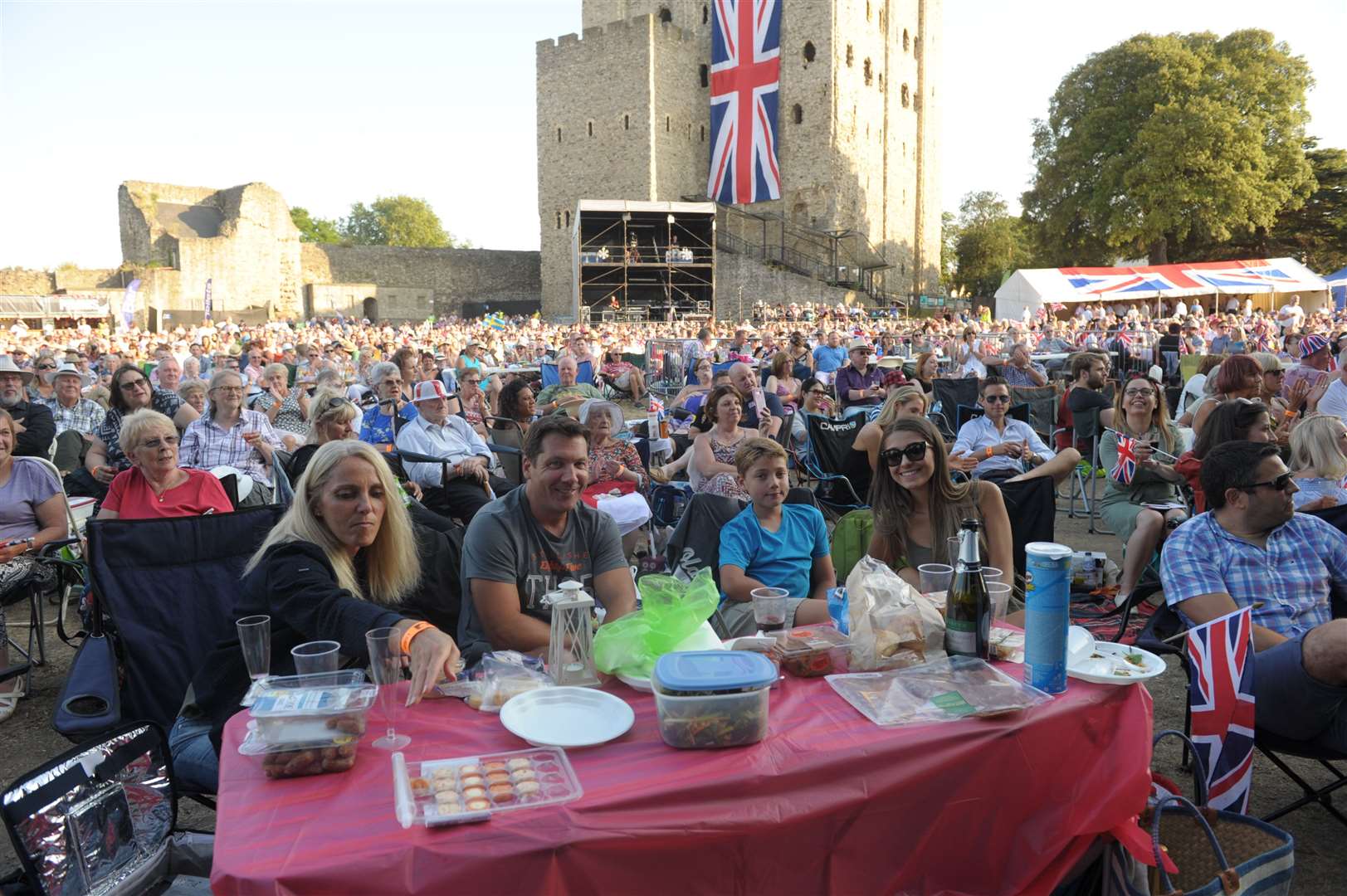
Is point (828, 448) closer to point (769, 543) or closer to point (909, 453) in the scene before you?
point (769, 543)

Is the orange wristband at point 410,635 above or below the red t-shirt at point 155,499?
above

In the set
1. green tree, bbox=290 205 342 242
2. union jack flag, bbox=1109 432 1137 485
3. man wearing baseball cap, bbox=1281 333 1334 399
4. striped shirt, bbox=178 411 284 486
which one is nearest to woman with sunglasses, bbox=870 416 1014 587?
union jack flag, bbox=1109 432 1137 485

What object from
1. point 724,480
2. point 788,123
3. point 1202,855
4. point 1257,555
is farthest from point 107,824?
point 788,123

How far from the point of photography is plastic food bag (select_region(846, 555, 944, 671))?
1853 mm

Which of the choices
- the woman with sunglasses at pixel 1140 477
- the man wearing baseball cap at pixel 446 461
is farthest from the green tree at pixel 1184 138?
the man wearing baseball cap at pixel 446 461

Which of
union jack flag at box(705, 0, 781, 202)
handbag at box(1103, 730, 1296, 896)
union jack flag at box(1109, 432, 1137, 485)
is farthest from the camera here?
union jack flag at box(705, 0, 781, 202)

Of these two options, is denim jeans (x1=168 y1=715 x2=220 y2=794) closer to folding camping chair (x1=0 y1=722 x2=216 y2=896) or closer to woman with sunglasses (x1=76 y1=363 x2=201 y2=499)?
folding camping chair (x1=0 y1=722 x2=216 y2=896)

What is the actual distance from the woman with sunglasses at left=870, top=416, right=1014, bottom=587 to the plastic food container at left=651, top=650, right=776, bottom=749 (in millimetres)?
1437

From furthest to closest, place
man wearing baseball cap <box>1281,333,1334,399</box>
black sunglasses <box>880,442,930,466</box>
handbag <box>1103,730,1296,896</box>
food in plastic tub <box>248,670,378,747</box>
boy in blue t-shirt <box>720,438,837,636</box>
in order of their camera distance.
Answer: man wearing baseball cap <box>1281,333,1334,399</box>, boy in blue t-shirt <box>720,438,837,636</box>, black sunglasses <box>880,442,930,466</box>, handbag <box>1103,730,1296,896</box>, food in plastic tub <box>248,670,378,747</box>

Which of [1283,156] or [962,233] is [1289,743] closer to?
[1283,156]

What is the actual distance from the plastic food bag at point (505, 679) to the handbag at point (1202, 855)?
1.19 metres

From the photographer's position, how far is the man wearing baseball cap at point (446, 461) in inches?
199

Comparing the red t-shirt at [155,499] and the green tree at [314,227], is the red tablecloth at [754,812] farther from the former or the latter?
the green tree at [314,227]

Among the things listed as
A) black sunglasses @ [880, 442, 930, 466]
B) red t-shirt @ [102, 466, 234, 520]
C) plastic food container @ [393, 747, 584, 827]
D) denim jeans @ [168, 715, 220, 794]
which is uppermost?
black sunglasses @ [880, 442, 930, 466]
